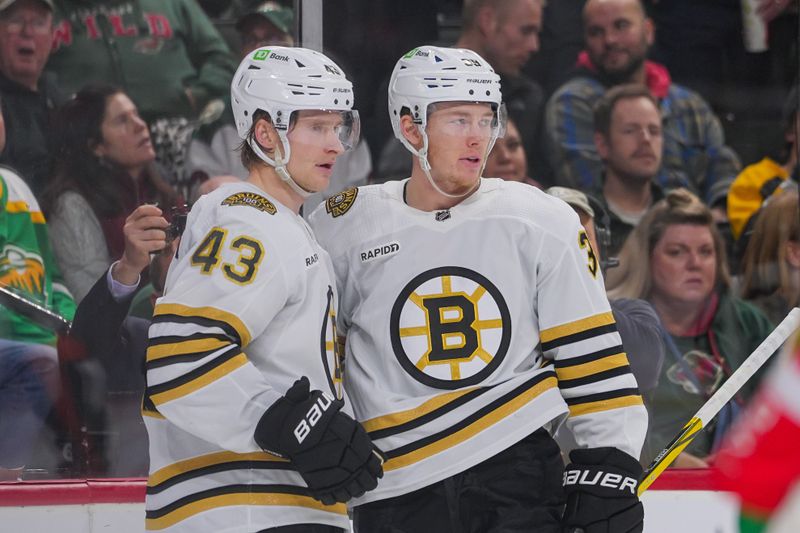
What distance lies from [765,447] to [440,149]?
1.12 metres

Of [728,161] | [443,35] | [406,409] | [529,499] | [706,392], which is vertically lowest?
[706,392]

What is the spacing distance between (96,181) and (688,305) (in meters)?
1.59

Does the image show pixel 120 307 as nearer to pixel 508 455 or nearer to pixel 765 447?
pixel 508 455

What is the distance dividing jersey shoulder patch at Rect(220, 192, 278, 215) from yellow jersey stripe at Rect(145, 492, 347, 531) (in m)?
0.42

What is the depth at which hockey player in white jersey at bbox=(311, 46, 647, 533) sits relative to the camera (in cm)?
200

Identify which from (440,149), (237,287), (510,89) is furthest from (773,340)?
(510,89)

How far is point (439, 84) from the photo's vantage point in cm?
210

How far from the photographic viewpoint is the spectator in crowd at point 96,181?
3166 millimetres

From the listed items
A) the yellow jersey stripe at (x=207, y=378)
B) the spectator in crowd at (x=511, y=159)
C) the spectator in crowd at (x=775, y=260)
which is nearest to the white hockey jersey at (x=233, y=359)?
the yellow jersey stripe at (x=207, y=378)

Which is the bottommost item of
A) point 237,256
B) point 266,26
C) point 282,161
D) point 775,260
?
point 775,260

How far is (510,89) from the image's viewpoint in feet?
11.3

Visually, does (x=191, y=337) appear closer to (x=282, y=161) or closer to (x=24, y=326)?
(x=282, y=161)

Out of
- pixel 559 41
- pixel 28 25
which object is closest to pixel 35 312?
pixel 28 25

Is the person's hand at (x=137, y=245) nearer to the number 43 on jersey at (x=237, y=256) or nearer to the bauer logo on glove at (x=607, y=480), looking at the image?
the number 43 on jersey at (x=237, y=256)
